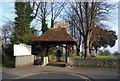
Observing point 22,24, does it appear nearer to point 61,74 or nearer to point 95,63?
point 95,63

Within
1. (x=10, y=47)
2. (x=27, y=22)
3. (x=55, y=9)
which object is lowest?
(x=10, y=47)

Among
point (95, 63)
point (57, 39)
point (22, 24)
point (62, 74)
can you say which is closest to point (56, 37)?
point (57, 39)

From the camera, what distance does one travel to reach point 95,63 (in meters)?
18.2

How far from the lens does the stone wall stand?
17567 millimetres

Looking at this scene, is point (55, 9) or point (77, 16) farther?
point (55, 9)

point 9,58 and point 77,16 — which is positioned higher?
point 77,16

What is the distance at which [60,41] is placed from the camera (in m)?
18.7

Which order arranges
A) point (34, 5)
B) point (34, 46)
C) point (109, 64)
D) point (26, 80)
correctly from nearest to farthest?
point (26, 80)
point (109, 64)
point (34, 46)
point (34, 5)

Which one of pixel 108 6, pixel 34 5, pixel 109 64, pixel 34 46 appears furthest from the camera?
pixel 34 5

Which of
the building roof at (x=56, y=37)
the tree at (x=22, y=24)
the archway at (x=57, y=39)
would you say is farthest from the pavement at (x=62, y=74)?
the tree at (x=22, y=24)

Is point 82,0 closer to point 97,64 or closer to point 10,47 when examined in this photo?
point 97,64

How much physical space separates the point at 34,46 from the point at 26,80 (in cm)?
1575

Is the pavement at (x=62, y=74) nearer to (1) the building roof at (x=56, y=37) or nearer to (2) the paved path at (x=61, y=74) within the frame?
(2) the paved path at (x=61, y=74)

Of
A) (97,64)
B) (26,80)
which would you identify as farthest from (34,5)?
(26,80)
